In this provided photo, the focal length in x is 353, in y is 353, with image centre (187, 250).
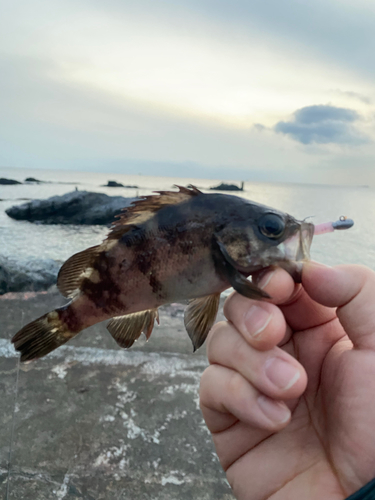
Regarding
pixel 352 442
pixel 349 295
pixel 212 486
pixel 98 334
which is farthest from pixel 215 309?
pixel 98 334

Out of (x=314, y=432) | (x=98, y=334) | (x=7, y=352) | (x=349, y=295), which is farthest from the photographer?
(x=98, y=334)

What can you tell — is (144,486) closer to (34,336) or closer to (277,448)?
(277,448)

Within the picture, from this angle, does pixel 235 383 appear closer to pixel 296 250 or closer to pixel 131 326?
pixel 131 326

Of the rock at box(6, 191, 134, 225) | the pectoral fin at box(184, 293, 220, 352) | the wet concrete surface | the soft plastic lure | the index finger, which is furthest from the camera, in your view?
the rock at box(6, 191, 134, 225)

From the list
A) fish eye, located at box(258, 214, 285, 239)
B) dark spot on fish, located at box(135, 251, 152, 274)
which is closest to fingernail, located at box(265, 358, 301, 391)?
fish eye, located at box(258, 214, 285, 239)

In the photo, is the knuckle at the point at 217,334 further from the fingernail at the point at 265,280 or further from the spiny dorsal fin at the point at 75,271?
the spiny dorsal fin at the point at 75,271

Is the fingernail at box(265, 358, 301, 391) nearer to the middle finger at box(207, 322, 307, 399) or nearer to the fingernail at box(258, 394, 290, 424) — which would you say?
the middle finger at box(207, 322, 307, 399)

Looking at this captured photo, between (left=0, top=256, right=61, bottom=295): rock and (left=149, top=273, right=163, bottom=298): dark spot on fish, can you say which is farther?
(left=0, top=256, right=61, bottom=295): rock

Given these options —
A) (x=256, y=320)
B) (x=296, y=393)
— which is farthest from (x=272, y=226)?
(x=296, y=393)
